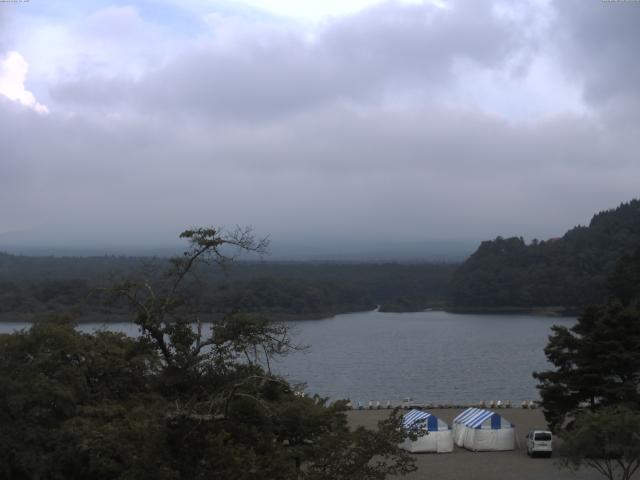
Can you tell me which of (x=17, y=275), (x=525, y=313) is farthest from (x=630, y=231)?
(x=17, y=275)

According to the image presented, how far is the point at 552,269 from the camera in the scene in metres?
68.9

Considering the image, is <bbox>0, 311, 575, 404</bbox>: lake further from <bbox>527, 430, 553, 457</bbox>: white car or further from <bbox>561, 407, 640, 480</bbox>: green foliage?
<bbox>561, 407, 640, 480</bbox>: green foliage

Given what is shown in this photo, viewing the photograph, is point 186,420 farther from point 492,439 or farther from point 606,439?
point 492,439

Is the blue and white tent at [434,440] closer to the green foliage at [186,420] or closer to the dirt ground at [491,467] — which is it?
the dirt ground at [491,467]

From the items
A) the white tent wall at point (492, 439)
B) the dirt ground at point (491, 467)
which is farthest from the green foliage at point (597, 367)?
the dirt ground at point (491, 467)

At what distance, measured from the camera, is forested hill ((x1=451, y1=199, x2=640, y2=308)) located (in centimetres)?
6619

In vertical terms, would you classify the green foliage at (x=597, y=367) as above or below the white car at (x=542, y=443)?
above

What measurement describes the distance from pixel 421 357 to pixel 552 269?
32.0m

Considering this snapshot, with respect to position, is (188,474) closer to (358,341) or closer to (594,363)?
(594,363)

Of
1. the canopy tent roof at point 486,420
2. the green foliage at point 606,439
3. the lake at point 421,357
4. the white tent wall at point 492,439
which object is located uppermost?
the green foliage at point 606,439

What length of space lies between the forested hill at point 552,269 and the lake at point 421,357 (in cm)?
412

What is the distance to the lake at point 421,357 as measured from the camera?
28734 millimetres

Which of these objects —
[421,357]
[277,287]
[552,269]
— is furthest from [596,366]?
[552,269]

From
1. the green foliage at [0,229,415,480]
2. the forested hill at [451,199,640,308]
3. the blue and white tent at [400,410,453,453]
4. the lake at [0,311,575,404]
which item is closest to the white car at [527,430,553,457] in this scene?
the blue and white tent at [400,410,453,453]
